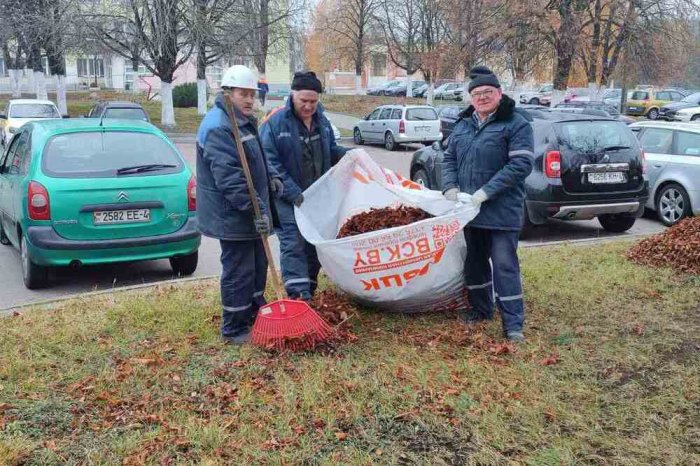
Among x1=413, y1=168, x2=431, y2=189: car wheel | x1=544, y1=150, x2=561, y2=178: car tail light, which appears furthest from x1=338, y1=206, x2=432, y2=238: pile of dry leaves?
x1=413, y1=168, x2=431, y2=189: car wheel

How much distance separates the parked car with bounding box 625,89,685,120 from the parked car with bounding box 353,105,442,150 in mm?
19174

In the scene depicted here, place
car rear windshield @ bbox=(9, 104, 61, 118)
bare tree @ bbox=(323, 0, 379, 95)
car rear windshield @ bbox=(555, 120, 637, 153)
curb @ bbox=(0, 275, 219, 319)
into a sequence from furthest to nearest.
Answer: bare tree @ bbox=(323, 0, 379, 95)
car rear windshield @ bbox=(9, 104, 61, 118)
car rear windshield @ bbox=(555, 120, 637, 153)
curb @ bbox=(0, 275, 219, 319)

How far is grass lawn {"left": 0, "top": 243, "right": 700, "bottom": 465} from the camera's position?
10.2ft

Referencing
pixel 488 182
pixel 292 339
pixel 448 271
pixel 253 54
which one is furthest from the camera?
pixel 253 54

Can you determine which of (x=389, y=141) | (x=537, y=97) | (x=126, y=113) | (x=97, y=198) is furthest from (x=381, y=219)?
(x=537, y=97)

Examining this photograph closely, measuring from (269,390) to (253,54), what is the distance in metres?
23.9

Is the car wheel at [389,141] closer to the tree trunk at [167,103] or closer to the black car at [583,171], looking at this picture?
the tree trunk at [167,103]

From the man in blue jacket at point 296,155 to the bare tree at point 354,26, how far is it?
37654 mm

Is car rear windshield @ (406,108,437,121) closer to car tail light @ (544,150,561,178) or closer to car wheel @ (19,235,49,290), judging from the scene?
car tail light @ (544,150,561,178)

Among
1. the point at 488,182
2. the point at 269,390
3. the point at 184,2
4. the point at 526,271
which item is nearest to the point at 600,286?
the point at 526,271

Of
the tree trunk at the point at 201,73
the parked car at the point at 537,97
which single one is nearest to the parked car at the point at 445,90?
the parked car at the point at 537,97

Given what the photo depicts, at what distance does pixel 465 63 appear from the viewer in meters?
26.2

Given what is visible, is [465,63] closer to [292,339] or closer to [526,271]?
[526,271]

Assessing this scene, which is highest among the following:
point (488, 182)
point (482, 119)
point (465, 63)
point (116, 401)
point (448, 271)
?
point (465, 63)
